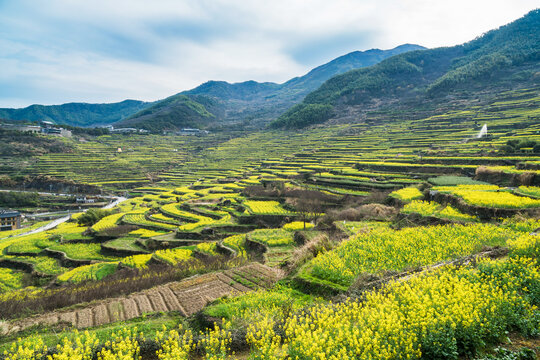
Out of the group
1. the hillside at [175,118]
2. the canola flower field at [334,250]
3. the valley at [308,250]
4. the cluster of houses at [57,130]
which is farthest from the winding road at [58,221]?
the hillside at [175,118]

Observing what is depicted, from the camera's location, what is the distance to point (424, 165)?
35.0 meters

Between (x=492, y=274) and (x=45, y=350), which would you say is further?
(x=492, y=274)

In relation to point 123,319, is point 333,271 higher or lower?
higher

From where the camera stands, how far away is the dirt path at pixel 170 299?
12.1 m

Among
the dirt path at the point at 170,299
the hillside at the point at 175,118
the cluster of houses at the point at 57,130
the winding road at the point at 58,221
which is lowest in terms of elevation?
the winding road at the point at 58,221

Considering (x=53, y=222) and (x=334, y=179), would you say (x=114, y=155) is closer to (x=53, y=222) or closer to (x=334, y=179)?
(x=53, y=222)

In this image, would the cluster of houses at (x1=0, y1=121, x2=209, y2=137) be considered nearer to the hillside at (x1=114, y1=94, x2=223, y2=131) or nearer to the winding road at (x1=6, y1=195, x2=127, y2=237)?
the hillside at (x1=114, y1=94, x2=223, y2=131)

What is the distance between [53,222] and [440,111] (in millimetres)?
88520

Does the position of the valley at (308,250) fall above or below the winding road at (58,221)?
above

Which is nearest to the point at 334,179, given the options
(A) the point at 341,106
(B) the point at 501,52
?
(A) the point at 341,106

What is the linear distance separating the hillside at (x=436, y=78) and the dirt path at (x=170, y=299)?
265 feet

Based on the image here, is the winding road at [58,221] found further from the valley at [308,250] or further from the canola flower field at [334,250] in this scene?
the canola flower field at [334,250]

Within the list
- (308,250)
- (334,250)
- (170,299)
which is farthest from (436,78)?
(170,299)

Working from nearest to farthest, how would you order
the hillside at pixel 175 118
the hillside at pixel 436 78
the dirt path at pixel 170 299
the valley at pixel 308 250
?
the valley at pixel 308 250 < the dirt path at pixel 170 299 < the hillside at pixel 436 78 < the hillside at pixel 175 118
